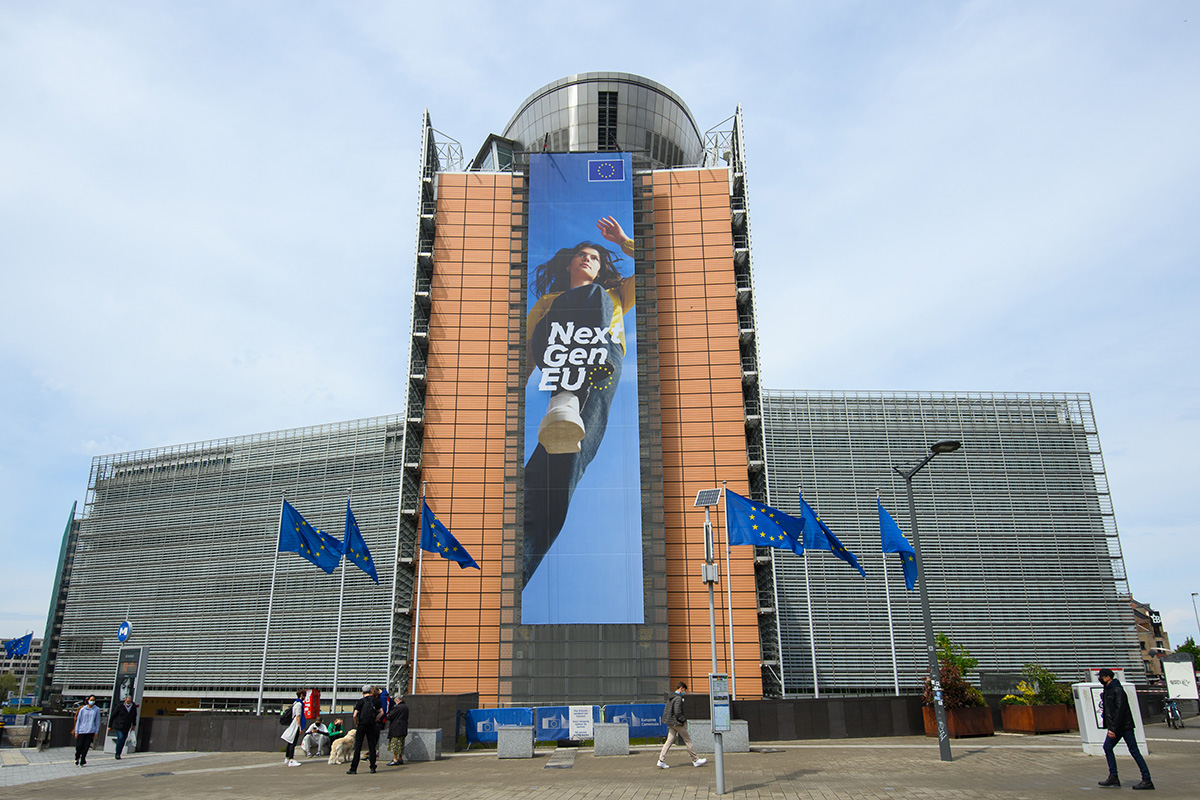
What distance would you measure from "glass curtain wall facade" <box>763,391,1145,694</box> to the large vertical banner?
51.2ft

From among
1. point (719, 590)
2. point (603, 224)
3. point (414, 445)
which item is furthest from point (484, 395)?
point (719, 590)

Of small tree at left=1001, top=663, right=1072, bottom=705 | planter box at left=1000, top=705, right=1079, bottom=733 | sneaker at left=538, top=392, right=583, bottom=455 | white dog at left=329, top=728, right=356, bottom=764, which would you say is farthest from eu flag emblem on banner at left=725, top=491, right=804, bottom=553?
sneaker at left=538, top=392, right=583, bottom=455

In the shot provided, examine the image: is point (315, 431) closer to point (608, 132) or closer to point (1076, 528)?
point (608, 132)

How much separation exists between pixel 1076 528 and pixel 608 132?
4100 centimetres

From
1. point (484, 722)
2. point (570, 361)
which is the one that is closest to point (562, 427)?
point (570, 361)

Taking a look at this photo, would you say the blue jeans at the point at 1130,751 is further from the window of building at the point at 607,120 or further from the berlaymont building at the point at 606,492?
the window of building at the point at 607,120

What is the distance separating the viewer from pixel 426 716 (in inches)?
969

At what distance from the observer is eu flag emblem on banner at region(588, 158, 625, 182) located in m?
45.6

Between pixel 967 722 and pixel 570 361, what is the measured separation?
969 inches

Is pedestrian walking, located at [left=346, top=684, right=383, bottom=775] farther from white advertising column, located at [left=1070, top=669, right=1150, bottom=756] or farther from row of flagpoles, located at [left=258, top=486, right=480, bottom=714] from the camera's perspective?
white advertising column, located at [left=1070, top=669, right=1150, bottom=756]

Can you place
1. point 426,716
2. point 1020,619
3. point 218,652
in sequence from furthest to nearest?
point 218,652, point 1020,619, point 426,716

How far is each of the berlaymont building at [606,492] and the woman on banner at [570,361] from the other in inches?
4.9

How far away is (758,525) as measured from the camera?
88.0ft

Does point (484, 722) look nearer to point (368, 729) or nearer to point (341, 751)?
point (341, 751)
